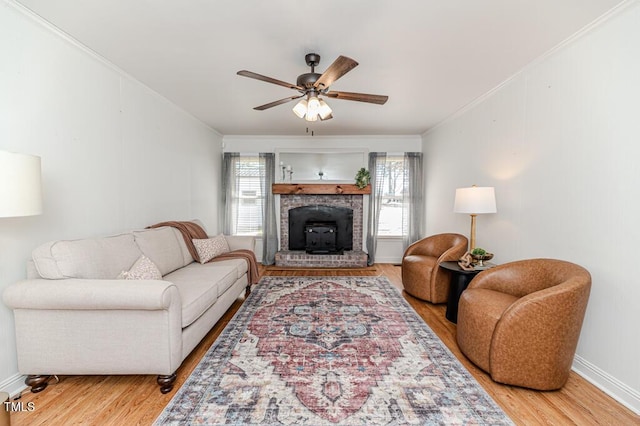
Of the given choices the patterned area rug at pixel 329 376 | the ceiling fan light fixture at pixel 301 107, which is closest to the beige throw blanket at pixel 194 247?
the patterned area rug at pixel 329 376

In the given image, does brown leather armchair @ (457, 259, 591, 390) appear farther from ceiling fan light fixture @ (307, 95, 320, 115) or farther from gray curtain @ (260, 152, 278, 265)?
gray curtain @ (260, 152, 278, 265)

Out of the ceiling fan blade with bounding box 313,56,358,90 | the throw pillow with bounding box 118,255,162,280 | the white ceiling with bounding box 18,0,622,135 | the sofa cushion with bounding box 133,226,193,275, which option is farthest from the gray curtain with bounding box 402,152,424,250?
the throw pillow with bounding box 118,255,162,280

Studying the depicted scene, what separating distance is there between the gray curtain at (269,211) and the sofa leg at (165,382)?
381 cm

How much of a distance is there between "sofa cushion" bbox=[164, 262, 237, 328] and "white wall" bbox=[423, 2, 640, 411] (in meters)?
2.84

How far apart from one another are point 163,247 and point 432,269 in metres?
2.98

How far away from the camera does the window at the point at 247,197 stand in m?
5.83

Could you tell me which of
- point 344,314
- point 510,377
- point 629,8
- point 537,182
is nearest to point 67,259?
point 344,314

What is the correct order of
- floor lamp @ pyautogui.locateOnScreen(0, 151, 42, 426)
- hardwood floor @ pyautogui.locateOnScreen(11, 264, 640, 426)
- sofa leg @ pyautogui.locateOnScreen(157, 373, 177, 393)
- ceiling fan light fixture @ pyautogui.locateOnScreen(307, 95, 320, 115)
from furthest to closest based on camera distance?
ceiling fan light fixture @ pyautogui.locateOnScreen(307, 95, 320, 115) → sofa leg @ pyautogui.locateOnScreen(157, 373, 177, 393) → hardwood floor @ pyautogui.locateOnScreen(11, 264, 640, 426) → floor lamp @ pyautogui.locateOnScreen(0, 151, 42, 426)

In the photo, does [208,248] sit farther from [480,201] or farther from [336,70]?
[480,201]

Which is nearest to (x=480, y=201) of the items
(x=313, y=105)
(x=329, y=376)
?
(x=313, y=105)

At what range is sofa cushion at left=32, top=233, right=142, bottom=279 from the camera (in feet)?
6.20

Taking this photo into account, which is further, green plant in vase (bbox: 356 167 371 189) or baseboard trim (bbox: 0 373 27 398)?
Answer: green plant in vase (bbox: 356 167 371 189)

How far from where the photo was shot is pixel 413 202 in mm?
5648

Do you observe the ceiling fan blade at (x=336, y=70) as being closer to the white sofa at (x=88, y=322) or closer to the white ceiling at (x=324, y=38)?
the white ceiling at (x=324, y=38)
